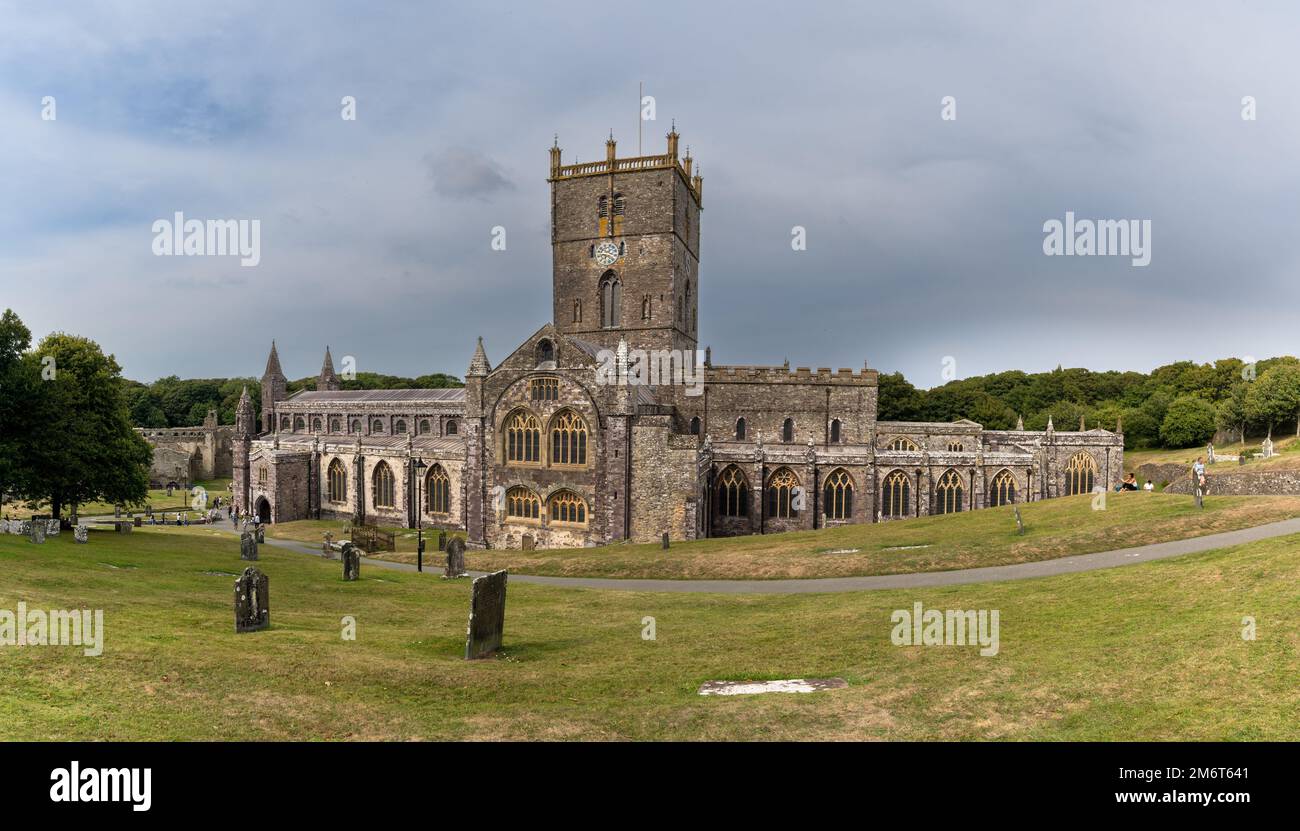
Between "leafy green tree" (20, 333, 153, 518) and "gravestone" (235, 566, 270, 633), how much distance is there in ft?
77.9

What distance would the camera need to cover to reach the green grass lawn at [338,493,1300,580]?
23875 millimetres

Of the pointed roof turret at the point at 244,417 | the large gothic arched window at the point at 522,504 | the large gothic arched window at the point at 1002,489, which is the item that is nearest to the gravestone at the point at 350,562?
the large gothic arched window at the point at 522,504

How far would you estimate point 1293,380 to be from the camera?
66.2 meters

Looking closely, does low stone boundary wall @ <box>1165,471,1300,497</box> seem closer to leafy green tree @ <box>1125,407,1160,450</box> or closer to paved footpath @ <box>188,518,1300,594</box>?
paved footpath @ <box>188,518,1300,594</box>

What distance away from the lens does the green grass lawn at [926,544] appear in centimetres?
2388

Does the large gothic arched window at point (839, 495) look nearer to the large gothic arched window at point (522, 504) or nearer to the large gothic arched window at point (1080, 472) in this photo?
the large gothic arched window at point (522, 504)

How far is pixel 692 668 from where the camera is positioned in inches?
542

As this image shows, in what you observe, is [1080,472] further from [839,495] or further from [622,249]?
[622,249]

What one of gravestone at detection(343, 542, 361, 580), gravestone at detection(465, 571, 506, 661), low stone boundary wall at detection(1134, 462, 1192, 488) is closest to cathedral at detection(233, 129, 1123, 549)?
gravestone at detection(343, 542, 361, 580)

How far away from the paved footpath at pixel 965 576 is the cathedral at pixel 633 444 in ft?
34.0

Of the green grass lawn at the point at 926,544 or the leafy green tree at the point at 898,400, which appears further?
the leafy green tree at the point at 898,400

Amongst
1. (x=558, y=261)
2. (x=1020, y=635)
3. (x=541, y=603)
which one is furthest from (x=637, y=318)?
(x=1020, y=635)

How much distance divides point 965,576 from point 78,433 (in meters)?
39.7
